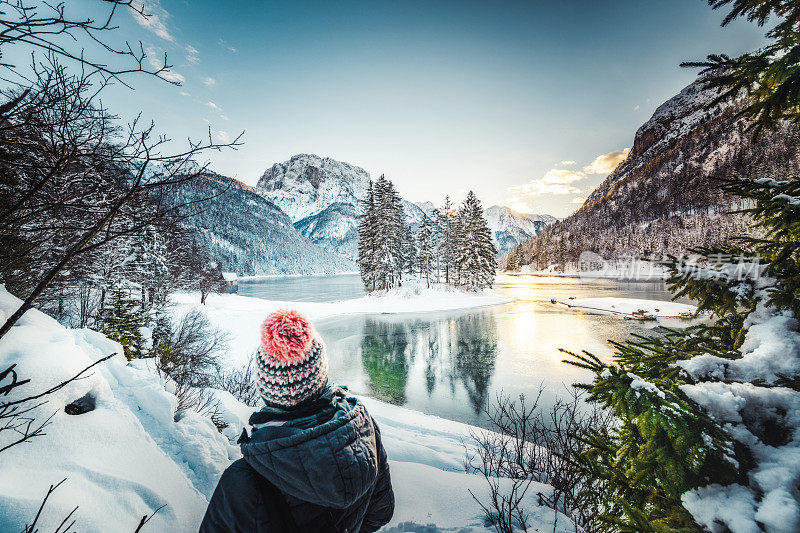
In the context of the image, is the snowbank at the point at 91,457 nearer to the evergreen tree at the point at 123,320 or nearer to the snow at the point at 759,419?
the snow at the point at 759,419

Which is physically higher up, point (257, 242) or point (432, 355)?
point (257, 242)

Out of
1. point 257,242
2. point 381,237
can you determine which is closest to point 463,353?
point 381,237

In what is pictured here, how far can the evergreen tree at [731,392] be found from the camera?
135 centimetres

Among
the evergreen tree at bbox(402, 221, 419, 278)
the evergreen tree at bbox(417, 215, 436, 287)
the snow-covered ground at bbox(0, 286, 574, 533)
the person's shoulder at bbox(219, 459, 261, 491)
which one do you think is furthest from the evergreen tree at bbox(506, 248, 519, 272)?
the person's shoulder at bbox(219, 459, 261, 491)

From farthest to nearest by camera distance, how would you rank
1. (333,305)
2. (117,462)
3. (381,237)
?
(381,237)
(333,305)
(117,462)

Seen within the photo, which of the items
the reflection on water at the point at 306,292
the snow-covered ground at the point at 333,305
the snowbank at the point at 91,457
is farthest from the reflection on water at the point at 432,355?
the reflection on water at the point at 306,292

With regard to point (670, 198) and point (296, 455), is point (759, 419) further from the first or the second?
point (670, 198)

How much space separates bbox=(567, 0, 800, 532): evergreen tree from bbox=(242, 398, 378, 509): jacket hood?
126 centimetres

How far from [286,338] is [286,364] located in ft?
0.45

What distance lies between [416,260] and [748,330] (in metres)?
45.6

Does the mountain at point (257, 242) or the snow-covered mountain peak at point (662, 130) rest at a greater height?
the snow-covered mountain peak at point (662, 130)

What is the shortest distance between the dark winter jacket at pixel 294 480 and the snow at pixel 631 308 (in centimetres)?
2904

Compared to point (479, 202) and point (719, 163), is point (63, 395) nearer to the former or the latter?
point (479, 202)

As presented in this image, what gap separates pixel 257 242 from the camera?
13700 cm
